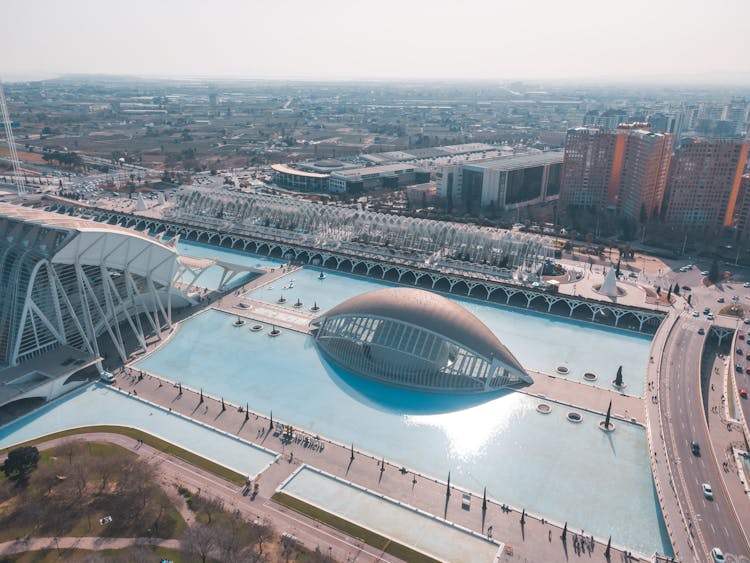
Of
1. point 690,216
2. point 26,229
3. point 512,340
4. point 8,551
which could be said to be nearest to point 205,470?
point 8,551

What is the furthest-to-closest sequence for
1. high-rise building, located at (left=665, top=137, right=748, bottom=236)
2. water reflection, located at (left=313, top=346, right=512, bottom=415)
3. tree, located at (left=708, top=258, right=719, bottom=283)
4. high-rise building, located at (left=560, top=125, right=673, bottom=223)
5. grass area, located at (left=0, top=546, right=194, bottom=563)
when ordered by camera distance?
high-rise building, located at (left=560, top=125, right=673, bottom=223), high-rise building, located at (left=665, top=137, right=748, bottom=236), tree, located at (left=708, top=258, right=719, bottom=283), water reflection, located at (left=313, top=346, right=512, bottom=415), grass area, located at (left=0, top=546, right=194, bottom=563)

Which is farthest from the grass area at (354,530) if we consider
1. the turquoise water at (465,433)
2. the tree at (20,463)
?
the tree at (20,463)

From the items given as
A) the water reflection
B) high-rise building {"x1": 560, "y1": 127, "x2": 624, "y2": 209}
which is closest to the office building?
high-rise building {"x1": 560, "y1": 127, "x2": 624, "y2": 209}

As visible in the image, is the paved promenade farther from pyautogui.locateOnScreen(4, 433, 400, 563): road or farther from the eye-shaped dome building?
the eye-shaped dome building

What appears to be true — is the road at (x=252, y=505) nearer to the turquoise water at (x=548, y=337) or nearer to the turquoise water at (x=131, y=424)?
the turquoise water at (x=131, y=424)

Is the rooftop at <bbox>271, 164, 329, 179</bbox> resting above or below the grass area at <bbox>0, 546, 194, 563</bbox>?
above

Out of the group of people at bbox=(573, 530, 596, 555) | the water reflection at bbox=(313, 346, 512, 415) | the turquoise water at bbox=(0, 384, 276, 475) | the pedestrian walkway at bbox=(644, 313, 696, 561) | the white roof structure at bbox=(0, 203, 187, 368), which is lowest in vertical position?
the water reflection at bbox=(313, 346, 512, 415)
